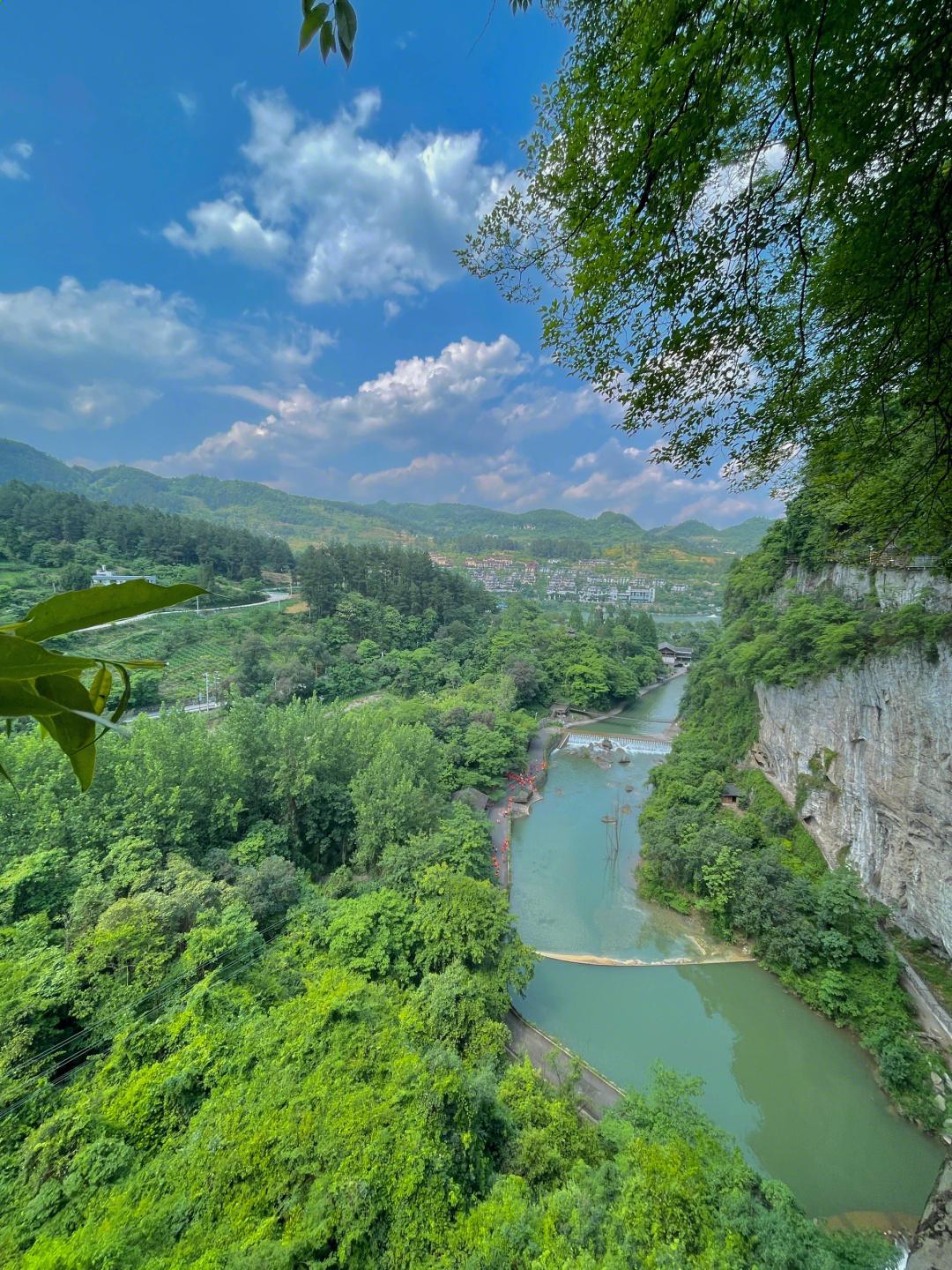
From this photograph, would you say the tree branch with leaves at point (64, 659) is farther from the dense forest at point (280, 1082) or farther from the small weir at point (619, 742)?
the small weir at point (619, 742)

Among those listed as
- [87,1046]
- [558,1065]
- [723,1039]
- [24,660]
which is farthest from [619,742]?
[24,660]

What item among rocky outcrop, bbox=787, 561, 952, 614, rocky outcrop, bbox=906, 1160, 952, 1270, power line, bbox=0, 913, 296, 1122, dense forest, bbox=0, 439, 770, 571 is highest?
dense forest, bbox=0, 439, 770, 571

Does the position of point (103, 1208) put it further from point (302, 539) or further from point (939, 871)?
point (302, 539)

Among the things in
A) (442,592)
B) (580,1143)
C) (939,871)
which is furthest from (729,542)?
(580,1143)

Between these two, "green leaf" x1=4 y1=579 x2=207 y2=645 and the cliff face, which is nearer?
"green leaf" x1=4 y1=579 x2=207 y2=645

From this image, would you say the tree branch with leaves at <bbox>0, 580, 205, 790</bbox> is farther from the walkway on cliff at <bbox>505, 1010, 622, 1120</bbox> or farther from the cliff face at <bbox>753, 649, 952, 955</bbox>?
the cliff face at <bbox>753, 649, 952, 955</bbox>

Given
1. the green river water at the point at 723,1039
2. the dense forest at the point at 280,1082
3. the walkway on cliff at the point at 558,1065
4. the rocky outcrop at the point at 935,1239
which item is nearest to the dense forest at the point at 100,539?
the dense forest at the point at 280,1082

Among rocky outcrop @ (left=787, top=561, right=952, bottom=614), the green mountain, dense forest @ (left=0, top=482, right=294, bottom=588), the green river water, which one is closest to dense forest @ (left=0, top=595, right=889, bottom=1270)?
the green river water
